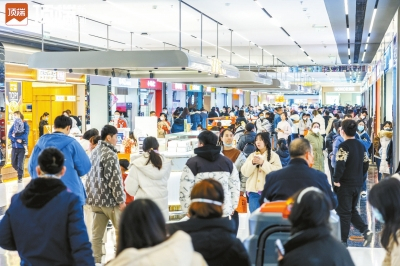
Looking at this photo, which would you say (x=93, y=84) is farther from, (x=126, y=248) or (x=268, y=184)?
(x=126, y=248)

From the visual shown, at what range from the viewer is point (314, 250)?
2.90 m

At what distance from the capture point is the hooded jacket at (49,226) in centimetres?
383

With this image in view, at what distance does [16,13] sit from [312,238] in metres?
9.62

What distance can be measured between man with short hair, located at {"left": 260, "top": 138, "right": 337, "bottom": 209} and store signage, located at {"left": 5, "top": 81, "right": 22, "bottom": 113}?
41.5ft

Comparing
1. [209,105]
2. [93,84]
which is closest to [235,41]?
[93,84]

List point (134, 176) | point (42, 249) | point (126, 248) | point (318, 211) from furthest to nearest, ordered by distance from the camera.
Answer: point (134, 176) → point (42, 249) → point (318, 211) → point (126, 248)

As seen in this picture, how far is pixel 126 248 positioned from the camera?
8.93 feet

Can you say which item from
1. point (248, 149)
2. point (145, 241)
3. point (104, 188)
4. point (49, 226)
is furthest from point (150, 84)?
point (145, 241)

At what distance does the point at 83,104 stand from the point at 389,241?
60.9 ft

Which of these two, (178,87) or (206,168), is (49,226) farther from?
(178,87)

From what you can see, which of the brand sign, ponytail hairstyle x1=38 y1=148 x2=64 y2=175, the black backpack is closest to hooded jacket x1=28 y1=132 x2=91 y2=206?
ponytail hairstyle x1=38 y1=148 x2=64 y2=175

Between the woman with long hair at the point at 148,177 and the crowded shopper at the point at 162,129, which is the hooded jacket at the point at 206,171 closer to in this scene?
the woman with long hair at the point at 148,177

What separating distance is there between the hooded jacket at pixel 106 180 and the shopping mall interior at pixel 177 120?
24mm

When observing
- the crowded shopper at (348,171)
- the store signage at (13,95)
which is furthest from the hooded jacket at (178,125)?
the crowded shopper at (348,171)
